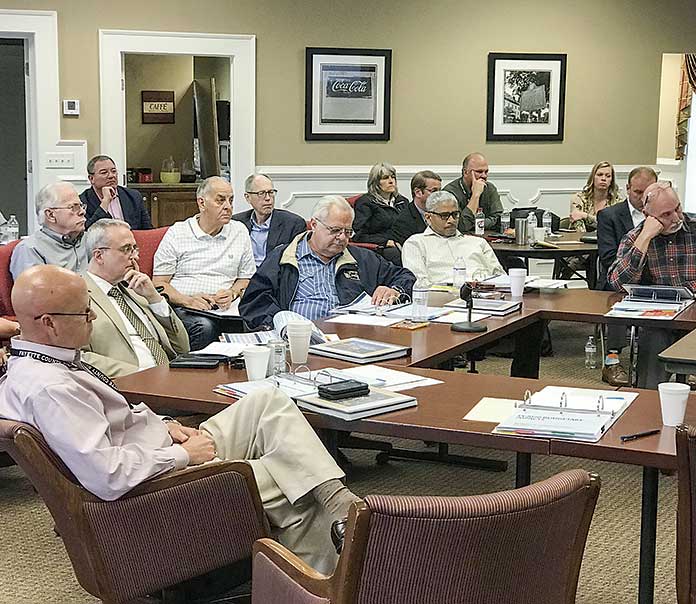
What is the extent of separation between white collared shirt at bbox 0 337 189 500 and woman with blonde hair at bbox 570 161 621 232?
612cm

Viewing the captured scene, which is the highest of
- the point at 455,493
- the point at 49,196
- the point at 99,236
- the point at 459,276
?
the point at 49,196

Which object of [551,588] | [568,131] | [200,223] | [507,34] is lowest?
[551,588]

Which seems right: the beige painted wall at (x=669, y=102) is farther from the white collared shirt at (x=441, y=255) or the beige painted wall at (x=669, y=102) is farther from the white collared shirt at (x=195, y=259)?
the white collared shirt at (x=195, y=259)

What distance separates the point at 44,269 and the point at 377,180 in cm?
547

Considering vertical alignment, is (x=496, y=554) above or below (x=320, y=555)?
above

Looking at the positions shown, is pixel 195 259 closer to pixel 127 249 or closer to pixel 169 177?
pixel 127 249

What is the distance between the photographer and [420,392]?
3.23 m

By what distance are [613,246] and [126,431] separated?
4.10 m

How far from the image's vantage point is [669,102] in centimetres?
1173

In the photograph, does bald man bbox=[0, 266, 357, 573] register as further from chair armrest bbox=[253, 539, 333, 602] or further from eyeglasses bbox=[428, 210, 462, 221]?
eyeglasses bbox=[428, 210, 462, 221]

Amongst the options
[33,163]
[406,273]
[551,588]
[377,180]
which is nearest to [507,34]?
[377,180]

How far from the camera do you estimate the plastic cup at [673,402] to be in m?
2.80

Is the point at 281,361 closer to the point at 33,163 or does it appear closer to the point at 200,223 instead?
the point at 200,223

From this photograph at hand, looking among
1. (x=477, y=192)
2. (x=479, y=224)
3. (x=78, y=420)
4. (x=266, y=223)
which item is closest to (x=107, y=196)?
(x=266, y=223)
